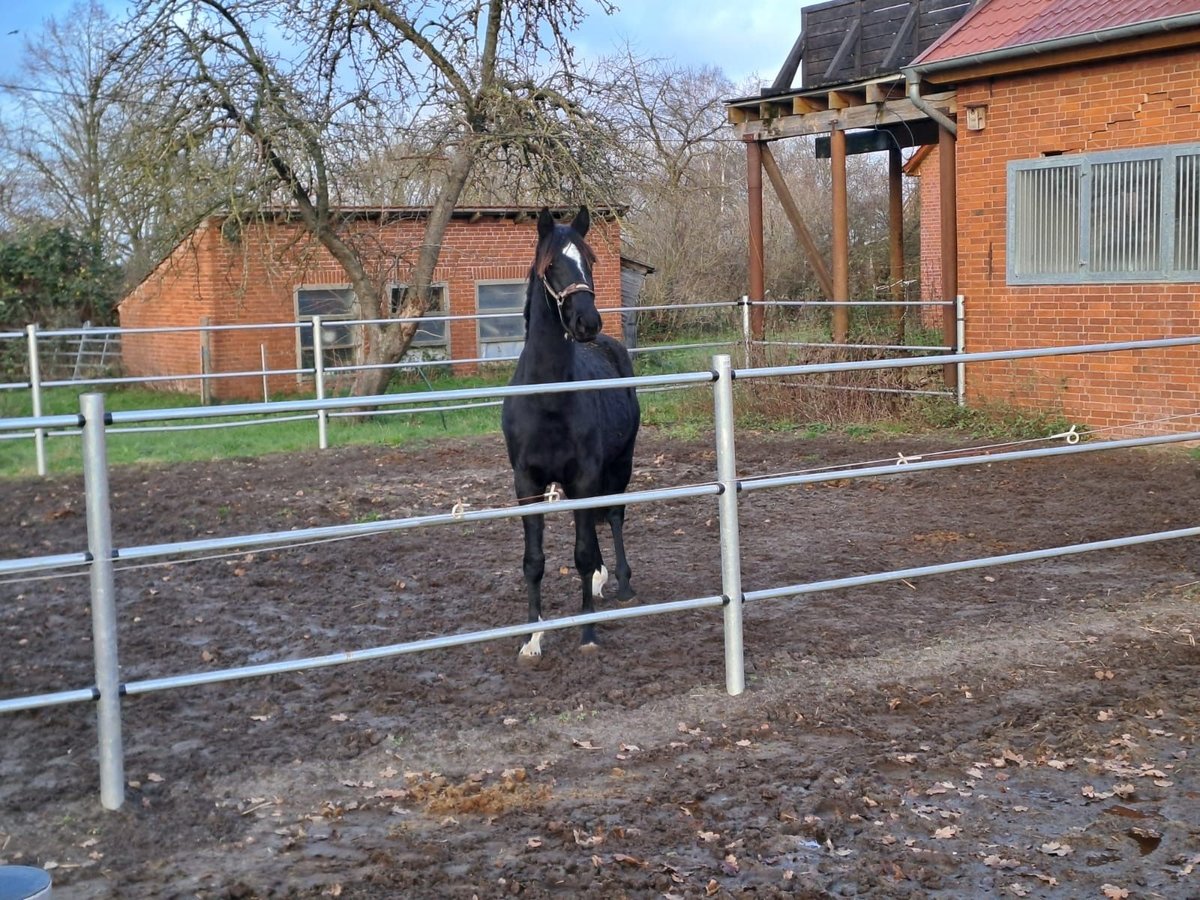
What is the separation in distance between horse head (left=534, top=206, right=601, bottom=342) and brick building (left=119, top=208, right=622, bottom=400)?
11.8m

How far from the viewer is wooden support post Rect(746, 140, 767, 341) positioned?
15.2m

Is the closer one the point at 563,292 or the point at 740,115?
the point at 563,292

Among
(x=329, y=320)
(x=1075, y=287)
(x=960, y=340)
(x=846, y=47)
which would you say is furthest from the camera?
(x=329, y=320)

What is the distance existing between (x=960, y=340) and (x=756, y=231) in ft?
10.9

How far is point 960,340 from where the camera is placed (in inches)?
521

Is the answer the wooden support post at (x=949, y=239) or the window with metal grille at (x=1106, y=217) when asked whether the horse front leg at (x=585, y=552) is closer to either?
the window with metal grille at (x=1106, y=217)

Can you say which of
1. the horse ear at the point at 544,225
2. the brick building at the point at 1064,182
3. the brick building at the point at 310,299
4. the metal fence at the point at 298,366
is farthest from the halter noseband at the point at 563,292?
the brick building at the point at 310,299

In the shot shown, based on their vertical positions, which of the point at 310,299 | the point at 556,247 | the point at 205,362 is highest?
the point at 310,299

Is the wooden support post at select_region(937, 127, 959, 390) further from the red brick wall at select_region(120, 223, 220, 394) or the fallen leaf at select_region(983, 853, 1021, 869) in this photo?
the red brick wall at select_region(120, 223, 220, 394)

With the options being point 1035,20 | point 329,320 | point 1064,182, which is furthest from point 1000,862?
point 329,320

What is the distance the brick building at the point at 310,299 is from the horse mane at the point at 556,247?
11816mm

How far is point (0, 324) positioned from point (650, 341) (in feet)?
41.1

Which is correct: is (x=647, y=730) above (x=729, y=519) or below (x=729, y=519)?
below

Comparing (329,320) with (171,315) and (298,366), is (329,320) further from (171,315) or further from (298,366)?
(171,315)
